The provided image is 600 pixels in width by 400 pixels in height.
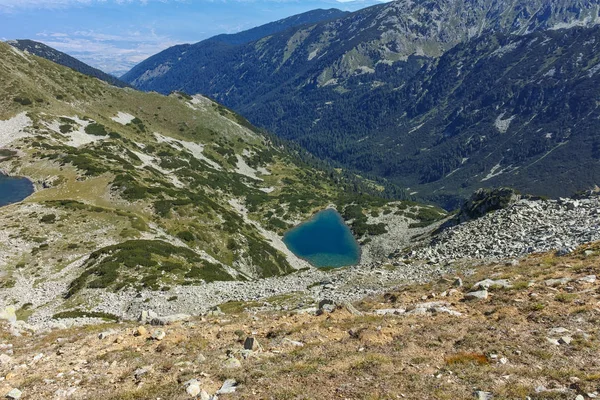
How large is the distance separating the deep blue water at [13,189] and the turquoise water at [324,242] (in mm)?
78419

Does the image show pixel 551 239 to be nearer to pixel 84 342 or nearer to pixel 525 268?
pixel 525 268

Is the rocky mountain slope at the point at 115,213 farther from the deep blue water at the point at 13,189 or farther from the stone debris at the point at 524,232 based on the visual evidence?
the stone debris at the point at 524,232

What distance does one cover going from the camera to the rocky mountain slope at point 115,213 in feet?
174

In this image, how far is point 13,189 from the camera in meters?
91.9

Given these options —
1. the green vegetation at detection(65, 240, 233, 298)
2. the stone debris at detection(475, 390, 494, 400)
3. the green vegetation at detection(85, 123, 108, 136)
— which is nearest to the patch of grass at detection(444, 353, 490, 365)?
the stone debris at detection(475, 390, 494, 400)

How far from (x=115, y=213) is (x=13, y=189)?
3547cm

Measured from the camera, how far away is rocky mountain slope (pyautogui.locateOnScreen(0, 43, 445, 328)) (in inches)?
2088

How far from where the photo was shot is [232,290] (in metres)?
48.6

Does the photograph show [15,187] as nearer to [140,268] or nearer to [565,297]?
[140,268]

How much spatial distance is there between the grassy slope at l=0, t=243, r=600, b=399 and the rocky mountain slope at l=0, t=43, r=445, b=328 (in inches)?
971

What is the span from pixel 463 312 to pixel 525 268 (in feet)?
34.6

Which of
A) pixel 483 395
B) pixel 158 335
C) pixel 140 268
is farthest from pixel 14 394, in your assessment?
pixel 140 268

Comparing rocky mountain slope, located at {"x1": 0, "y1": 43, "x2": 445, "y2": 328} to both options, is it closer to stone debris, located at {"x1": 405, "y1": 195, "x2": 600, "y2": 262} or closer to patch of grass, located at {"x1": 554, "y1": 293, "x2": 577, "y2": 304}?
stone debris, located at {"x1": 405, "y1": 195, "x2": 600, "y2": 262}

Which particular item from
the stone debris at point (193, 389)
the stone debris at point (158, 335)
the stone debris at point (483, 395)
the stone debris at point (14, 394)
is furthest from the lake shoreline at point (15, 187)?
the stone debris at point (483, 395)
